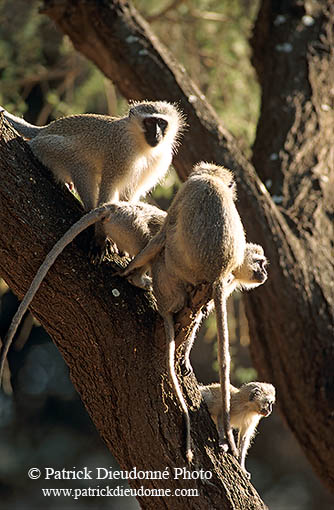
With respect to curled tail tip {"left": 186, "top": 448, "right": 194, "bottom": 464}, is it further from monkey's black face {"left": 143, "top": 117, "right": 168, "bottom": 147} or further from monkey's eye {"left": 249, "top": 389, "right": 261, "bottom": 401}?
monkey's black face {"left": 143, "top": 117, "right": 168, "bottom": 147}

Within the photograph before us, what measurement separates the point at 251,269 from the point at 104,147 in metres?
1.02

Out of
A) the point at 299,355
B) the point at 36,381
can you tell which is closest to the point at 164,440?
the point at 299,355

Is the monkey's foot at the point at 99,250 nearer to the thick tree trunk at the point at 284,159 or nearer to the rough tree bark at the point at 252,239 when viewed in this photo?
the rough tree bark at the point at 252,239

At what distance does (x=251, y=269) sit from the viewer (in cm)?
319

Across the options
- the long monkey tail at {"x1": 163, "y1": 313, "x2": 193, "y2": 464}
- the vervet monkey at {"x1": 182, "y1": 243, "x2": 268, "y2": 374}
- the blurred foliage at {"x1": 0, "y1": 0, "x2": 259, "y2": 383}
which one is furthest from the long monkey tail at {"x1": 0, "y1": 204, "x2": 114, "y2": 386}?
the blurred foliage at {"x1": 0, "y1": 0, "x2": 259, "y2": 383}

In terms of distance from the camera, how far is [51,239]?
279 cm

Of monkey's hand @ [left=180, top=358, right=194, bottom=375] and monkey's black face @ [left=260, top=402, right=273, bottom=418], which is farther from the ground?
monkey's hand @ [left=180, top=358, right=194, bottom=375]

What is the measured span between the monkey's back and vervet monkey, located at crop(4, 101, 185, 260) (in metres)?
0.71

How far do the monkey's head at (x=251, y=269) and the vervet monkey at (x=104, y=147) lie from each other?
75 cm

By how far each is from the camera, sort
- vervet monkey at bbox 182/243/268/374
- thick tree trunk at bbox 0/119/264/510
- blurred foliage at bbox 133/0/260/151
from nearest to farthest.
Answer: thick tree trunk at bbox 0/119/264/510
vervet monkey at bbox 182/243/268/374
blurred foliage at bbox 133/0/260/151

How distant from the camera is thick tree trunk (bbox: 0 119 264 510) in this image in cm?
272

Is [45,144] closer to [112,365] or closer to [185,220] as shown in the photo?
[185,220]

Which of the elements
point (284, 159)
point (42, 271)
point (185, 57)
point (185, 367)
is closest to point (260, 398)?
point (185, 367)

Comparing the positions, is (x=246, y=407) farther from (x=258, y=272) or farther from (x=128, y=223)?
(x=128, y=223)
